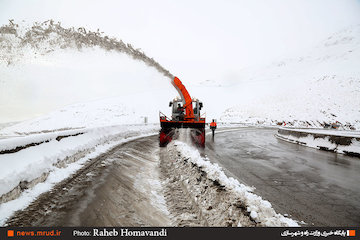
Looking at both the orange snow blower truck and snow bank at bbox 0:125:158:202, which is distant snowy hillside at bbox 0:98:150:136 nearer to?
the orange snow blower truck

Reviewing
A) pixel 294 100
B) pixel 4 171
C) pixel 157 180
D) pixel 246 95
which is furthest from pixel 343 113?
pixel 4 171

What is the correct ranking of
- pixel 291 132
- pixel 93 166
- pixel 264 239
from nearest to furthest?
1. pixel 264 239
2. pixel 93 166
3. pixel 291 132

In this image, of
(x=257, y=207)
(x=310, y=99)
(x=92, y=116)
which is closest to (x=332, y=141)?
(x=257, y=207)

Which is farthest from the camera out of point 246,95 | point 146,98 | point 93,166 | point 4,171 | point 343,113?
point 246,95

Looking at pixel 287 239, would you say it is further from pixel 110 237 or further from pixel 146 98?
pixel 146 98

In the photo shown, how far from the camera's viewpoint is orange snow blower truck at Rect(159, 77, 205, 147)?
11159mm

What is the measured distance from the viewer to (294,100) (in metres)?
60.9

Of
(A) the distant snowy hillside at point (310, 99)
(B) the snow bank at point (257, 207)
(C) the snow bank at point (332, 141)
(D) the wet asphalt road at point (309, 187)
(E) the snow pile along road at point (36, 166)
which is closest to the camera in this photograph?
(B) the snow bank at point (257, 207)

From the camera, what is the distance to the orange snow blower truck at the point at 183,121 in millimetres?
11159

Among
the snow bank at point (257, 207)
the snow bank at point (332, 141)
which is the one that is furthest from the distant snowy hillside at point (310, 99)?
the snow bank at point (257, 207)

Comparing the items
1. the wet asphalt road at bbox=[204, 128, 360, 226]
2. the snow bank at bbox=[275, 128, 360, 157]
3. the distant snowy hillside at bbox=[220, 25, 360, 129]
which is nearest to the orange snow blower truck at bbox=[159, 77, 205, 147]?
the wet asphalt road at bbox=[204, 128, 360, 226]

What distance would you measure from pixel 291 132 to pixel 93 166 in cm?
1543

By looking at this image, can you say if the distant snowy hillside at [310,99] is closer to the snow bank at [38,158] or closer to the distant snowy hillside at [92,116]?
the distant snowy hillside at [92,116]

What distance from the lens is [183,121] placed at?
11.4 m
